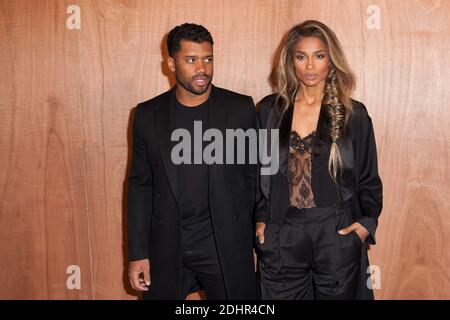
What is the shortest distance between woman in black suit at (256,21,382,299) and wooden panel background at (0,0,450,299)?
2.15 feet

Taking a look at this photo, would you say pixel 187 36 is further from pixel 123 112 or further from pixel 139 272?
pixel 139 272

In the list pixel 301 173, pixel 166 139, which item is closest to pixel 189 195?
pixel 166 139

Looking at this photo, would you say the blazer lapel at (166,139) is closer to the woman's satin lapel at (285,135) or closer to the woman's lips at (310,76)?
the woman's satin lapel at (285,135)

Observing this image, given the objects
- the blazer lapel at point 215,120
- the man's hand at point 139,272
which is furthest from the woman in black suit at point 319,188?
the man's hand at point 139,272

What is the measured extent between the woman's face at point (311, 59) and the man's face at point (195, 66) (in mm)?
467

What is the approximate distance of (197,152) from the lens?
2795 millimetres

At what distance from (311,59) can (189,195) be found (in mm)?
932

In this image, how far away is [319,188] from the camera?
9.04ft

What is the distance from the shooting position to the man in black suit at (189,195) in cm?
278

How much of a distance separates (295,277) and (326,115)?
33.2 inches

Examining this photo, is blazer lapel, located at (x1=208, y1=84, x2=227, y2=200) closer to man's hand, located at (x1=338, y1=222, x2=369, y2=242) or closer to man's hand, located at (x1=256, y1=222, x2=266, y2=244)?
man's hand, located at (x1=256, y1=222, x2=266, y2=244)

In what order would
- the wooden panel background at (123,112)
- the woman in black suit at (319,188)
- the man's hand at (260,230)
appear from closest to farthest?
the woman in black suit at (319,188)
the man's hand at (260,230)
the wooden panel background at (123,112)

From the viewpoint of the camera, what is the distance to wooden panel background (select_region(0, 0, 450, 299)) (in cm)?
341

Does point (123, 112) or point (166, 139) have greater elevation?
point (123, 112)
